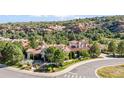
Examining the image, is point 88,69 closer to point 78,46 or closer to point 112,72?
point 112,72

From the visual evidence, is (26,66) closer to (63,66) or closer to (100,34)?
(63,66)

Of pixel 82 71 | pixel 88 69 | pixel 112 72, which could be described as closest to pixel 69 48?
pixel 88 69

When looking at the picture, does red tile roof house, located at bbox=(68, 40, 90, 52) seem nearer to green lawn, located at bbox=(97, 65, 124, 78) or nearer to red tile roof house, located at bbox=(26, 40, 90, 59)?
red tile roof house, located at bbox=(26, 40, 90, 59)

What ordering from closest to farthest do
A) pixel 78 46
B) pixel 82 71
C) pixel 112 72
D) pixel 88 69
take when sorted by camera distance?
pixel 112 72, pixel 82 71, pixel 88 69, pixel 78 46

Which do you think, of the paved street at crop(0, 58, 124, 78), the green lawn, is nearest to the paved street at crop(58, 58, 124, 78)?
the paved street at crop(0, 58, 124, 78)

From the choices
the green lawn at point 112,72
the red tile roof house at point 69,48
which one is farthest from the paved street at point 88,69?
the red tile roof house at point 69,48

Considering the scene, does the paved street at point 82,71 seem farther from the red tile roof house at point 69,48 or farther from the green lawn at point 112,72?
the red tile roof house at point 69,48
